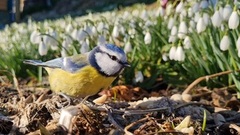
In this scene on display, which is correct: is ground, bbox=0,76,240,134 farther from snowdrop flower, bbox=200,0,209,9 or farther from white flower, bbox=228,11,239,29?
snowdrop flower, bbox=200,0,209,9

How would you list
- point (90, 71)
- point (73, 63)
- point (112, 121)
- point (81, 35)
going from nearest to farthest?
point (112, 121)
point (90, 71)
point (73, 63)
point (81, 35)

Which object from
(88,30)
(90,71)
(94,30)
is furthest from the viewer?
(94,30)

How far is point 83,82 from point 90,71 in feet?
0.23

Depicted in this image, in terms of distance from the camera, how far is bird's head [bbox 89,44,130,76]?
2.69 m

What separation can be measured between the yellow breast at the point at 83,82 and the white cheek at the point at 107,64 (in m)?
0.04

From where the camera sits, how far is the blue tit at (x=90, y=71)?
8.87 ft

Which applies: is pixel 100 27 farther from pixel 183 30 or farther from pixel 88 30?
pixel 183 30

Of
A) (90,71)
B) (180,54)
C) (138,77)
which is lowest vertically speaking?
(138,77)

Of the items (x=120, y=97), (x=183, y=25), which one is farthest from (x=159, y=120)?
(x=183, y=25)

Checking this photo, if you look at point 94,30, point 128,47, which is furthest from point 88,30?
point 128,47

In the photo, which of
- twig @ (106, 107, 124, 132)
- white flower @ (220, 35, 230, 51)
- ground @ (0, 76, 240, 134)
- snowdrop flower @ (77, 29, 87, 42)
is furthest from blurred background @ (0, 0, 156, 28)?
twig @ (106, 107, 124, 132)

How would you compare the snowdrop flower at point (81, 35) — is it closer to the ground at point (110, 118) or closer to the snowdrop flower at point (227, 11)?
the snowdrop flower at point (227, 11)

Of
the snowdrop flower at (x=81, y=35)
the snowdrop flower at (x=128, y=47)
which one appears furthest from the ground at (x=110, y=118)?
the snowdrop flower at (x=81, y=35)

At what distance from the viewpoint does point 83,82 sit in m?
2.86
